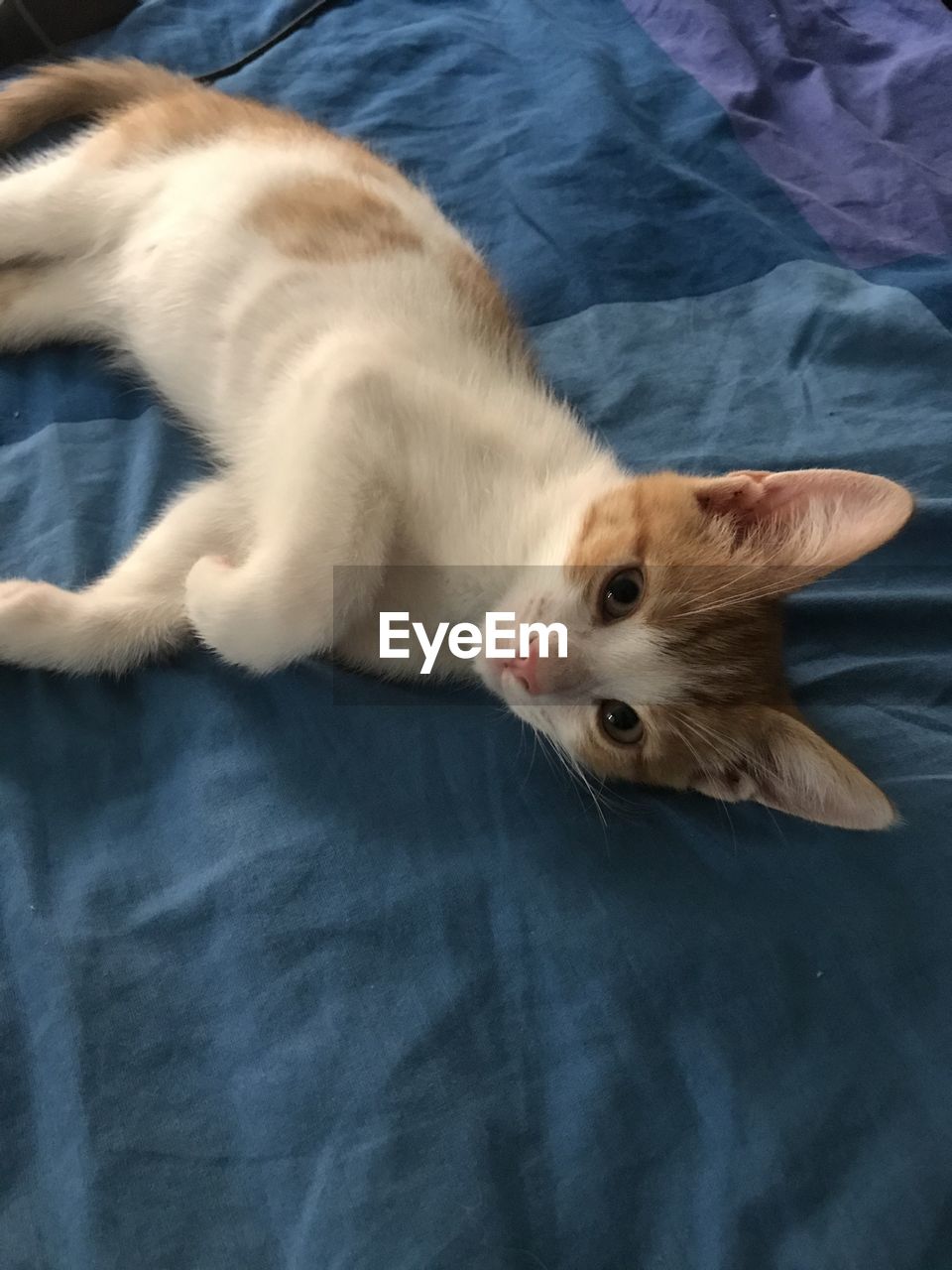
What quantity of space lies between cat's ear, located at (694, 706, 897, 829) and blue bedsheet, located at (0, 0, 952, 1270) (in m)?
0.04

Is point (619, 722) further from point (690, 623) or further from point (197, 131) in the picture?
point (197, 131)

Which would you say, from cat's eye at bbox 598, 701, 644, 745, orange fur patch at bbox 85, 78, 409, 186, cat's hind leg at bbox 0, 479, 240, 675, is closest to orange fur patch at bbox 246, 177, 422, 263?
orange fur patch at bbox 85, 78, 409, 186

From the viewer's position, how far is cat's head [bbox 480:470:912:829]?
1152mm

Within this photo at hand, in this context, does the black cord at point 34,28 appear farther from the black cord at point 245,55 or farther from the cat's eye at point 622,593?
the cat's eye at point 622,593

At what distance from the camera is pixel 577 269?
1.72 m

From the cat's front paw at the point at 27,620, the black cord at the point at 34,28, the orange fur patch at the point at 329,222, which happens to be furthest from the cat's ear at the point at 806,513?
the black cord at the point at 34,28

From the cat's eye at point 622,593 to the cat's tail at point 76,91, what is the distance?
130cm

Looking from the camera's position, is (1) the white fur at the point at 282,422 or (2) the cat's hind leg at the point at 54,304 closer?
(1) the white fur at the point at 282,422

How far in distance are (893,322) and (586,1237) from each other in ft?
4.65

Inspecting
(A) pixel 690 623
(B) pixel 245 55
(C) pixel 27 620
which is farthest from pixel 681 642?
(B) pixel 245 55

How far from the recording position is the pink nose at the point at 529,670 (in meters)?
1.15

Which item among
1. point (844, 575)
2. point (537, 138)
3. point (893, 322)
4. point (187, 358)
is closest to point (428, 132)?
point (537, 138)

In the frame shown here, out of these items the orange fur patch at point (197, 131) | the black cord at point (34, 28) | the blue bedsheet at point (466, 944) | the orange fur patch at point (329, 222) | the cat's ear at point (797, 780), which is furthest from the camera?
the black cord at point (34, 28)

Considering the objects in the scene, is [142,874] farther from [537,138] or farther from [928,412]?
[537,138]
